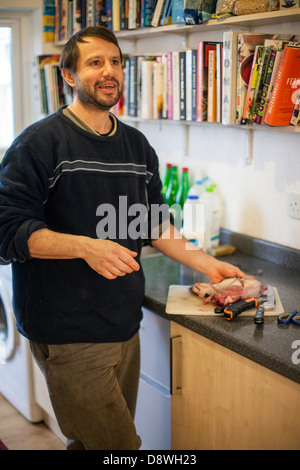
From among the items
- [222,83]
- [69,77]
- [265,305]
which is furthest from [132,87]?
[265,305]

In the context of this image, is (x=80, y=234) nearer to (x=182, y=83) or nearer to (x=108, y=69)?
(x=108, y=69)

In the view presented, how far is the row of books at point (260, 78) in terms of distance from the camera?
1.70 m

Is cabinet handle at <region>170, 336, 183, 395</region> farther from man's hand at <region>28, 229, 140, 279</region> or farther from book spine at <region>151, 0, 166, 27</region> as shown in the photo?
book spine at <region>151, 0, 166, 27</region>

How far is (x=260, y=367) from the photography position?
1437 millimetres

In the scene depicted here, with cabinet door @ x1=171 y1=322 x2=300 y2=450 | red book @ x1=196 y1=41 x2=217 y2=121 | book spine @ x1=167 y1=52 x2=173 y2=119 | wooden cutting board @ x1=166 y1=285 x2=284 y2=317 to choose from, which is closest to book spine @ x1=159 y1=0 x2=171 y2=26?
book spine @ x1=167 y1=52 x2=173 y2=119

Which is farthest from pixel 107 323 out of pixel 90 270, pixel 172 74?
pixel 172 74

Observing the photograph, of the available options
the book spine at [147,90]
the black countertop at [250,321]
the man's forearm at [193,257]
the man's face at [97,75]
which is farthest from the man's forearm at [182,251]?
the book spine at [147,90]

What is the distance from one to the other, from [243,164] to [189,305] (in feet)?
2.42

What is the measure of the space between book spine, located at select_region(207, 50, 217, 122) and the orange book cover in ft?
0.90

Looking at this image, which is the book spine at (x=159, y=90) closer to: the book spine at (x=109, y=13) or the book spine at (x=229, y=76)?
the book spine at (x=109, y=13)

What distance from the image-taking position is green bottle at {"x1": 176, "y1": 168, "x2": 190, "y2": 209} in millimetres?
2422

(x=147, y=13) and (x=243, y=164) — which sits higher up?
(x=147, y=13)

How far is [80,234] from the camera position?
5.25 ft
